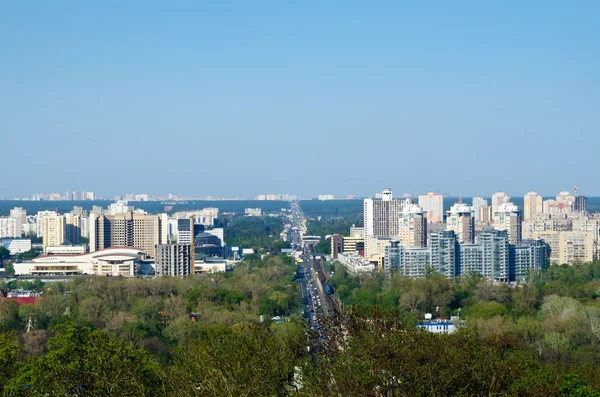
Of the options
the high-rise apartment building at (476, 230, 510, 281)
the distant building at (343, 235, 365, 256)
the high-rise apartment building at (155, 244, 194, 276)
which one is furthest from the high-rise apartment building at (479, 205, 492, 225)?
the high-rise apartment building at (155, 244, 194, 276)

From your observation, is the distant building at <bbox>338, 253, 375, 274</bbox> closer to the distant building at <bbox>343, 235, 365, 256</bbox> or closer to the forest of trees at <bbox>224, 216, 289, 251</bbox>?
the distant building at <bbox>343, 235, 365, 256</bbox>

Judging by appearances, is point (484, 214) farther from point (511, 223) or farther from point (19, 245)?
point (19, 245)

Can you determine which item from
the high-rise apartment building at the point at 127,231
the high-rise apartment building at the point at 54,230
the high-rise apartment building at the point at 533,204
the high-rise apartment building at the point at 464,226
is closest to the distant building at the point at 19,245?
the high-rise apartment building at the point at 54,230

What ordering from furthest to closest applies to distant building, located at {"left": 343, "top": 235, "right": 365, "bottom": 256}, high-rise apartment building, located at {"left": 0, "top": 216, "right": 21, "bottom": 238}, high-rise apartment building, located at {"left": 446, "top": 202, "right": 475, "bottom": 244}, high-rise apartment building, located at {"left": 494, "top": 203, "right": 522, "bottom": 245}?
high-rise apartment building, located at {"left": 0, "top": 216, "right": 21, "bottom": 238}, distant building, located at {"left": 343, "top": 235, "right": 365, "bottom": 256}, high-rise apartment building, located at {"left": 494, "top": 203, "right": 522, "bottom": 245}, high-rise apartment building, located at {"left": 446, "top": 202, "right": 475, "bottom": 244}

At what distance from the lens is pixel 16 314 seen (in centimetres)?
2581

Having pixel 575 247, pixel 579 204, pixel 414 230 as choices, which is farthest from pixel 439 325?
pixel 579 204

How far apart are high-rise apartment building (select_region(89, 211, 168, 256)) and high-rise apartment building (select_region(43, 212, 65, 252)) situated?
372cm

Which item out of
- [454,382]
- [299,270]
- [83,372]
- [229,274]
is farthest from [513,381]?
[299,270]

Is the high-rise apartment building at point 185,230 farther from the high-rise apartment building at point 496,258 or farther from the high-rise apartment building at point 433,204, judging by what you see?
the high-rise apartment building at point 433,204

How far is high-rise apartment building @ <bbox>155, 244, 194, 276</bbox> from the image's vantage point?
4312 centimetres

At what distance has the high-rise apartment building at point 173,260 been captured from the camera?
4312 centimetres

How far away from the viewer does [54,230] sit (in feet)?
185

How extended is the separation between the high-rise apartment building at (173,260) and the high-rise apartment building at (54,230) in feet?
47.3

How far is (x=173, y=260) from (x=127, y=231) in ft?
34.1
